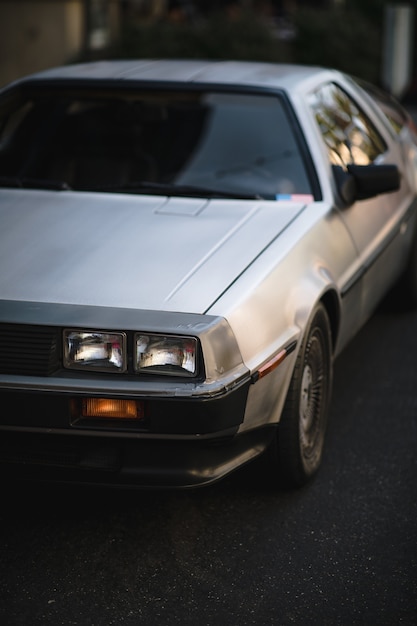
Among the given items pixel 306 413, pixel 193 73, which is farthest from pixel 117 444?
pixel 193 73

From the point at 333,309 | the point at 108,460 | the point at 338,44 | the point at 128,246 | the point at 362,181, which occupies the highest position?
the point at 128,246

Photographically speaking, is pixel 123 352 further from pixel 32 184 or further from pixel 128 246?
pixel 32 184

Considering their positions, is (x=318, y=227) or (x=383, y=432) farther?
(x=383, y=432)

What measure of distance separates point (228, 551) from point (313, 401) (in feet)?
2.77

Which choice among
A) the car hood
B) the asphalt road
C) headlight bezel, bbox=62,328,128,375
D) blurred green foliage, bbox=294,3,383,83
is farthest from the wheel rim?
blurred green foliage, bbox=294,3,383,83

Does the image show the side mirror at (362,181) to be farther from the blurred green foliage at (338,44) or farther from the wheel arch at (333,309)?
the blurred green foliage at (338,44)

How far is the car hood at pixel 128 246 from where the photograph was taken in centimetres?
363

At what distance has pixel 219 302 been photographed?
3.60 metres

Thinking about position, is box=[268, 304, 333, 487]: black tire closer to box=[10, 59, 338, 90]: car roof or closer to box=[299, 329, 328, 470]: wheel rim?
box=[299, 329, 328, 470]: wheel rim

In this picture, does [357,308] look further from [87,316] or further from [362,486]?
[87,316]

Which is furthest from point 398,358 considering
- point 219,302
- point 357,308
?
point 219,302

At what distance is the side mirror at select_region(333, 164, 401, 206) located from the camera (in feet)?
15.6

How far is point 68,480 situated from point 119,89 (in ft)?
7.03

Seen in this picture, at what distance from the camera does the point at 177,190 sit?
458 cm
